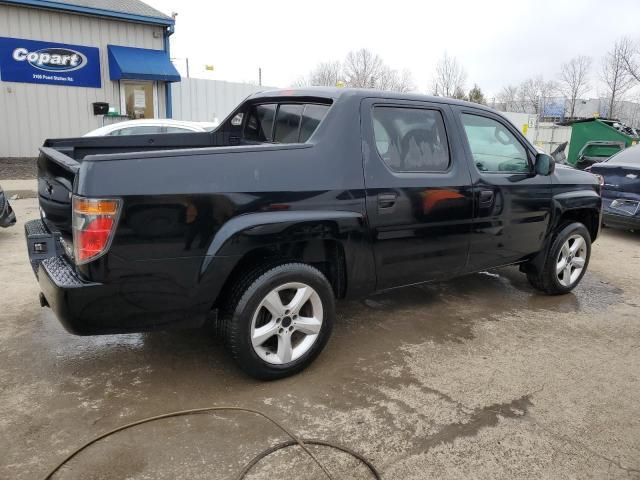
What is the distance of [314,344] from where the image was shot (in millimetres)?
3443

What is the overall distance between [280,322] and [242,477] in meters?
1.00

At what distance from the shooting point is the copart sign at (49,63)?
13406mm

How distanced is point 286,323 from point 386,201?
1.05 metres

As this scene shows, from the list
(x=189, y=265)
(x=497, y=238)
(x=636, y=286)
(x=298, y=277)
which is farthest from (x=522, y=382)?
(x=636, y=286)

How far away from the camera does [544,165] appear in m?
4.62

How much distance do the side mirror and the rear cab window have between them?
215 centimetres

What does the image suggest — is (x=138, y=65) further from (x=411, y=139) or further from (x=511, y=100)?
(x=511, y=100)

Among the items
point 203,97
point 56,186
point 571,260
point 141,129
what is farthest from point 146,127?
point 203,97

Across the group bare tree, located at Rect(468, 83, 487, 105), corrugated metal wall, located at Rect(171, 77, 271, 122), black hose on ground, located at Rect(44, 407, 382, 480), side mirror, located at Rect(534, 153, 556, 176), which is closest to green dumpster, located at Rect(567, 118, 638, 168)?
corrugated metal wall, located at Rect(171, 77, 271, 122)

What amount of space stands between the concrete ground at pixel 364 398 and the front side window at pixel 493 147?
1298 mm

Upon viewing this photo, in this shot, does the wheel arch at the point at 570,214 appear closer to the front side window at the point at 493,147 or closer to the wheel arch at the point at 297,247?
the front side window at the point at 493,147

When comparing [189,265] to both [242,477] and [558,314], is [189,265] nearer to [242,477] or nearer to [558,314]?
[242,477]

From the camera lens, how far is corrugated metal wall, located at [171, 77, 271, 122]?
53.2ft

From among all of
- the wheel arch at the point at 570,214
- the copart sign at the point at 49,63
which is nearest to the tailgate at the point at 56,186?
the wheel arch at the point at 570,214
